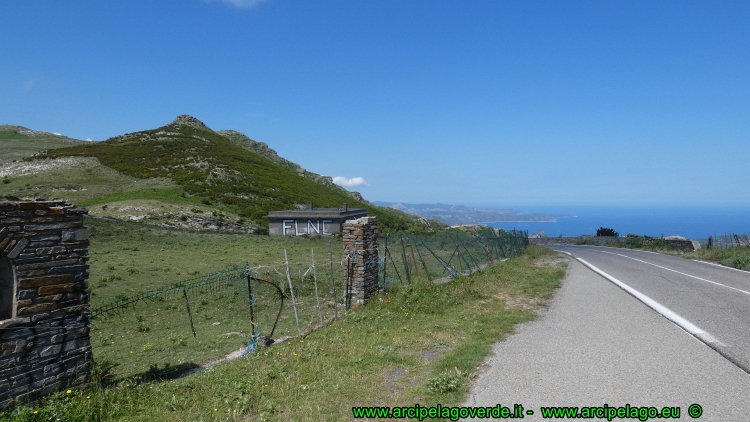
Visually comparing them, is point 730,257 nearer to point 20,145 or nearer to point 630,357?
point 630,357

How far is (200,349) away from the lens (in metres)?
9.62

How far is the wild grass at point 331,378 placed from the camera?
5586 mm

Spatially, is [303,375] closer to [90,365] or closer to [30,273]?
[90,365]

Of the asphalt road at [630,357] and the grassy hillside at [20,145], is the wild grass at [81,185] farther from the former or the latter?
the asphalt road at [630,357]

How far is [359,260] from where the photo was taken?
1264cm

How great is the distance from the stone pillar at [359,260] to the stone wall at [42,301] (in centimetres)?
717

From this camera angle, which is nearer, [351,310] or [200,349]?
[200,349]

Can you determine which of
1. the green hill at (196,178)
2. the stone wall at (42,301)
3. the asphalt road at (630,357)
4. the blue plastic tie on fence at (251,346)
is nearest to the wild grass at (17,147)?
Result: the green hill at (196,178)

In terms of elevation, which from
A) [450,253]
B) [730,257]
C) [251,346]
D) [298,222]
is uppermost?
[298,222]

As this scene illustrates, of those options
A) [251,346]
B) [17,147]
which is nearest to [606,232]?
[251,346]

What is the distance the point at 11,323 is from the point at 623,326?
34.9ft

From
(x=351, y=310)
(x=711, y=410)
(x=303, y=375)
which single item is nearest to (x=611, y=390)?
(x=711, y=410)

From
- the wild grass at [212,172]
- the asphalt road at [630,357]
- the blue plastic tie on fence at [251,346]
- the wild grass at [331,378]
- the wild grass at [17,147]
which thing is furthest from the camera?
the wild grass at [17,147]

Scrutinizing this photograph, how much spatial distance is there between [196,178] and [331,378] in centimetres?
5644
